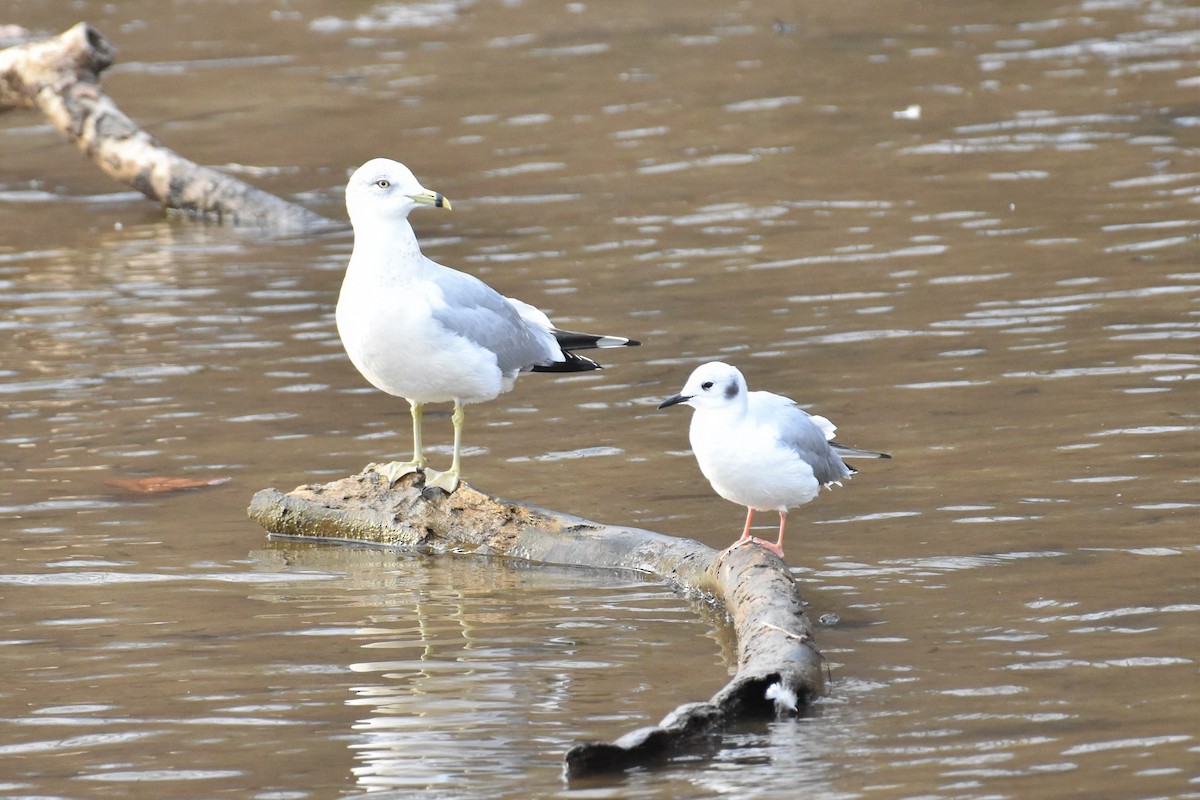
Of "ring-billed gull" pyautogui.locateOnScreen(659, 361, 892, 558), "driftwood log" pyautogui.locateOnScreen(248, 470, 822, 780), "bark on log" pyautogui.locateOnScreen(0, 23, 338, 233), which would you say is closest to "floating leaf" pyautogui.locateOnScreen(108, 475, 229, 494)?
"driftwood log" pyautogui.locateOnScreen(248, 470, 822, 780)

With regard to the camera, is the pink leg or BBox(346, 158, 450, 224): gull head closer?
the pink leg

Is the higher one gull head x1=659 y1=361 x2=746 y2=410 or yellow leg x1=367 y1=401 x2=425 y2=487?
gull head x1=659 y1=361 x2=746 y2=410

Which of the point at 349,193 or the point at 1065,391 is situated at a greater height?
the point at 349,193

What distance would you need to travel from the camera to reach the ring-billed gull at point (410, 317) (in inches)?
268

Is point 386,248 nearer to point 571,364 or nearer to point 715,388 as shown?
Answer: point 571,364

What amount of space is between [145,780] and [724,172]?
9.07 meters

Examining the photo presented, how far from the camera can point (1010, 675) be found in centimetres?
549

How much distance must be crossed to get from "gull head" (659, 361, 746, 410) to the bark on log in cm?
738

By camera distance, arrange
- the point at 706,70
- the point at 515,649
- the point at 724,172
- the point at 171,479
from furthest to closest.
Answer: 1. the point at 706,70
2. the point at 724,172
3. the point at 171,479
4. the point at 515,649

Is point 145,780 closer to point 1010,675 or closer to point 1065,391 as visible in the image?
point 1010,675

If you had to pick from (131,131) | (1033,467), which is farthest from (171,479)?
(131,131)

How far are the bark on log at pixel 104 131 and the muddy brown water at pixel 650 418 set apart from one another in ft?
0.83

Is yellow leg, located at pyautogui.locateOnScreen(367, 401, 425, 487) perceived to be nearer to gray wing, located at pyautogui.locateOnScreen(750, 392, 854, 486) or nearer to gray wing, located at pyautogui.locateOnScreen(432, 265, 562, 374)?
gray wing, located at pyautogui.locateOnScreen(432, 265, 562, 374)

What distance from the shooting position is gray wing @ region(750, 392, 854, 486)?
6332 mm
